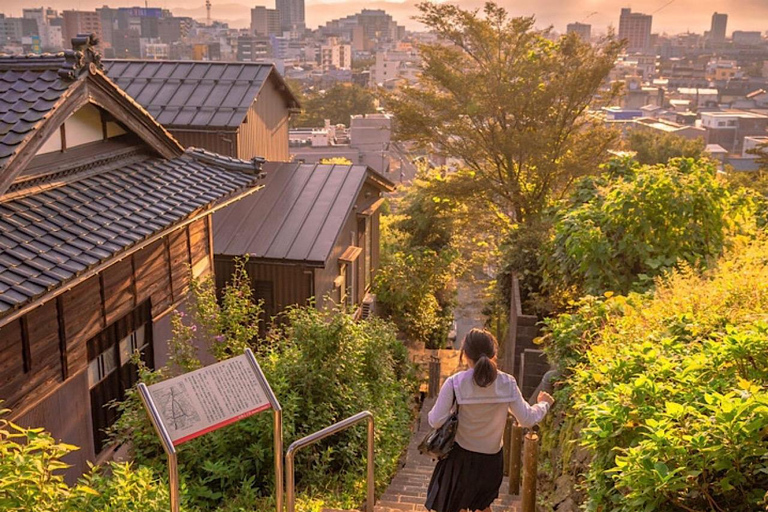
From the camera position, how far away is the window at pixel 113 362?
7324mm

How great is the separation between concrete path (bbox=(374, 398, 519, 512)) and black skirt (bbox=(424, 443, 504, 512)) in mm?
1211

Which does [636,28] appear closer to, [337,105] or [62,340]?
[337,105]

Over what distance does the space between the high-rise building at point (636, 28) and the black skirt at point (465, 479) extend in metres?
174

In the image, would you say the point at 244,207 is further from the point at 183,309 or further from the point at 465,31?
the point at 465,31

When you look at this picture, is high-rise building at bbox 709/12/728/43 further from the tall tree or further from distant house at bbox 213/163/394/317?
distant house at bbox 213/163/394/317

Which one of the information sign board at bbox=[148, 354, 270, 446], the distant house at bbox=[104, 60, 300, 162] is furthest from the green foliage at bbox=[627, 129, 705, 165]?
the information sign board at bbox=[148, 354, 270, 446]

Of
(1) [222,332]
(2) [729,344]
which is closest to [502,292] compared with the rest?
(1) [222,332]

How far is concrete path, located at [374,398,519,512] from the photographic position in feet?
21.9

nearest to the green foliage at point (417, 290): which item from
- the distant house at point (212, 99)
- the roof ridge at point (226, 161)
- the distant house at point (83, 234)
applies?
the distant house at point (212, 99)

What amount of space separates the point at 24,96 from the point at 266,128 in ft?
40.3

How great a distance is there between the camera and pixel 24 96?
608 cm

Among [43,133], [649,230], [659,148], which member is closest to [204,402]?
[43,133]

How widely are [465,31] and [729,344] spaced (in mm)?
16645

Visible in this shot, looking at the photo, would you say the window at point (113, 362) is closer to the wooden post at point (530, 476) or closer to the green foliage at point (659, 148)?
the wooden post at point (530, 476)
